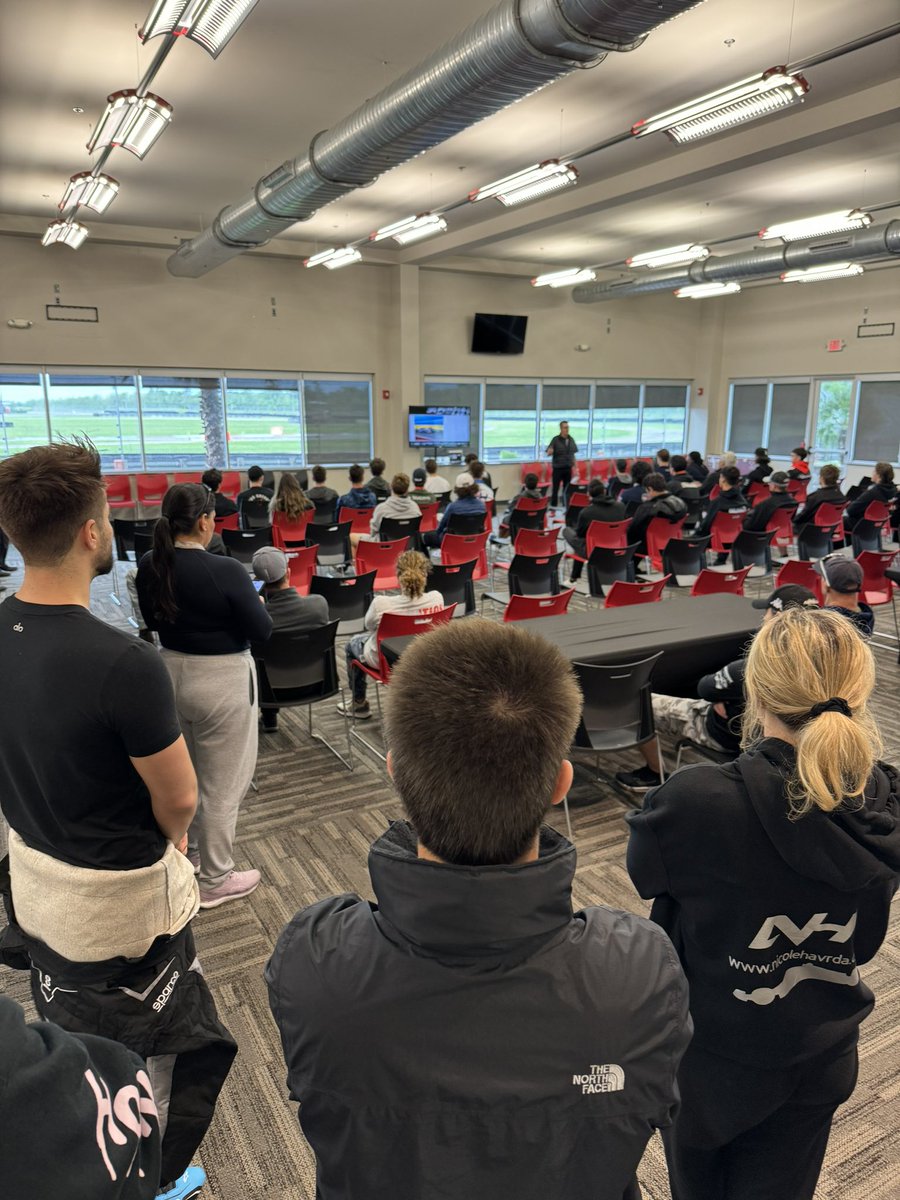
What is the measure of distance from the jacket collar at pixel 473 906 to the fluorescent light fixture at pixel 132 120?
5550mm

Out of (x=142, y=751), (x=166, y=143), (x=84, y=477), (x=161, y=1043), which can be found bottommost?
(x=161, y=1043)

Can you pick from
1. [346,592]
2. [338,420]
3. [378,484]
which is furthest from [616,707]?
[338,420]

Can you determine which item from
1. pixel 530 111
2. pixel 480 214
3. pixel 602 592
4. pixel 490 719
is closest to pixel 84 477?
pixel 490 719

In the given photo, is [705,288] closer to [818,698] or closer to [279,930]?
[279,930]

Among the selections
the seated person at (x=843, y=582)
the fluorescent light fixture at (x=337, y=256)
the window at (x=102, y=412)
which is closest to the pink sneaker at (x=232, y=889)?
the seated person at (x=843, y=582)

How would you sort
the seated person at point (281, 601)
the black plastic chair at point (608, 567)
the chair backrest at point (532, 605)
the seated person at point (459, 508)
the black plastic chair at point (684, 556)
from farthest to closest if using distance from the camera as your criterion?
the seated person at point (459, 508), the black plastic chair at point (684, 556), the black plastic chair at point (608, 567), the chair backrest at point (532, 605), the seated person at point (281, 601)

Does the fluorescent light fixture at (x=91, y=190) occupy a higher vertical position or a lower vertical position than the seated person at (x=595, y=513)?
higher

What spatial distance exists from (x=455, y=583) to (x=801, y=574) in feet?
8.57

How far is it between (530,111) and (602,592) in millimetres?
4196

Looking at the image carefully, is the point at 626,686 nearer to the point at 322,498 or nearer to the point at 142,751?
the point at 142,751

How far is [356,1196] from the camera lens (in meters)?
0.79

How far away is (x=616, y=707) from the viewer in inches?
136

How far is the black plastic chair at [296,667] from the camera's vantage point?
376 cm

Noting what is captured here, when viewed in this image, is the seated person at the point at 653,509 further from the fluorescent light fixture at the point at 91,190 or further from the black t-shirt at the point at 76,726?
the black t-shirt at the point at 76,726
